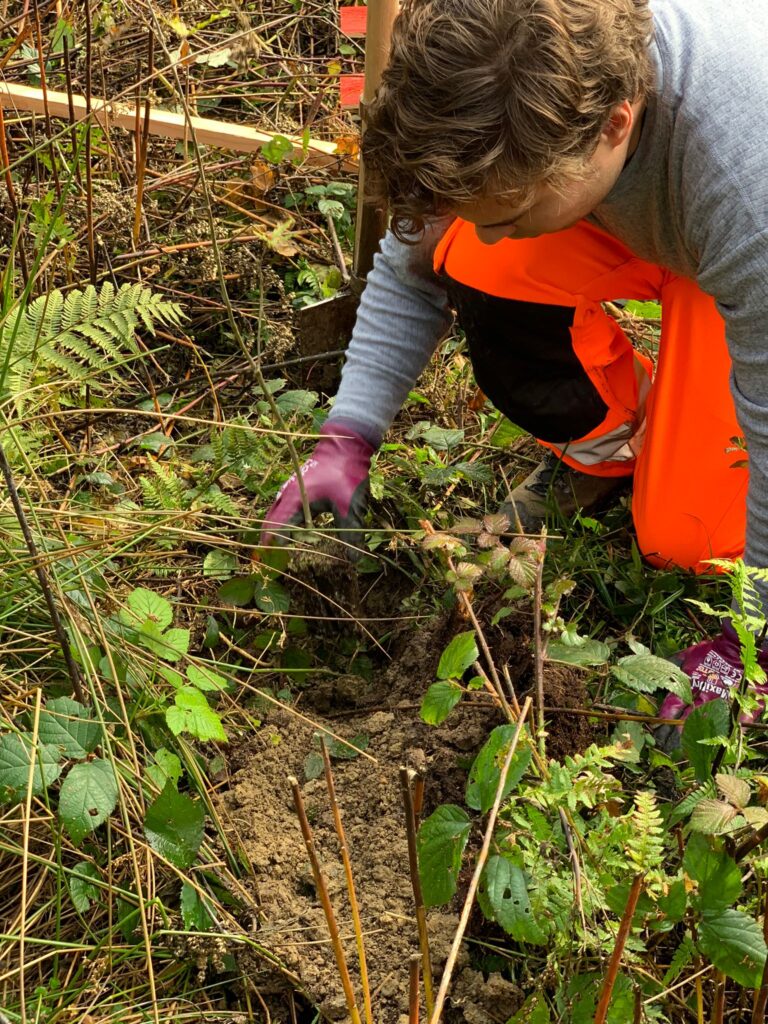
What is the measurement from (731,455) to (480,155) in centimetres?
88

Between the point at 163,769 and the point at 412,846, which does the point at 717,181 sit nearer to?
the point at 412,846

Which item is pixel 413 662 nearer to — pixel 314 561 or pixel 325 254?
pixel 314 561

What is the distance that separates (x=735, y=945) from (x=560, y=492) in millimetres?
1224

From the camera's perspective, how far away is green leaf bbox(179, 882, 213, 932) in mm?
1310

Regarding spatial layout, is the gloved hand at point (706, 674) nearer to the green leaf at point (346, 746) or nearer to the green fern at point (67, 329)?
the green leaf at point (346, 746)

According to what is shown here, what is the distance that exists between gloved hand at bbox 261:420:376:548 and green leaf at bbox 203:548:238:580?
0.11 meters

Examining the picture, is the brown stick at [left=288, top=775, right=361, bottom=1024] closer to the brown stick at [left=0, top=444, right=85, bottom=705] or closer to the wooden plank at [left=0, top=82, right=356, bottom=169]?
the brown stick at [left=0, top=444, right=85, bottom=705]

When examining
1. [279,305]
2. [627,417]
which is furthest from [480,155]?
[279,305]

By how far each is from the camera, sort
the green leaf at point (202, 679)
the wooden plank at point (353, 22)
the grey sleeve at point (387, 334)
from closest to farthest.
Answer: the green leaf at point (202, 679)
the grey sleeve at point (387, 334)
the wooden plank at point (353, 22)

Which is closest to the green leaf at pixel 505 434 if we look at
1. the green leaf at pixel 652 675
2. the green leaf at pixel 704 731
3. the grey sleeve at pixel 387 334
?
the grey sleeve at pixel 387 334

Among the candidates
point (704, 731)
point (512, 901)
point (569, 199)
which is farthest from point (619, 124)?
point (512, 901)

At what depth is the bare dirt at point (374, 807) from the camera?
1.29m

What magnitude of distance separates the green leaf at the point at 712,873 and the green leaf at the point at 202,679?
0.73 metres

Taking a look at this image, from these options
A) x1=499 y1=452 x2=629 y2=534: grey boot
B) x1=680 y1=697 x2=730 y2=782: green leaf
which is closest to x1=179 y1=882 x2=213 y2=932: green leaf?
x1=680 y1=697 x2=730 y2=782: green leaf
